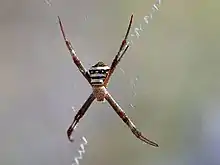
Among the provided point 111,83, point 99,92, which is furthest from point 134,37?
→ point 99,92

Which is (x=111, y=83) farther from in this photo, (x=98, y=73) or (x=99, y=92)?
(x=98, y=73)

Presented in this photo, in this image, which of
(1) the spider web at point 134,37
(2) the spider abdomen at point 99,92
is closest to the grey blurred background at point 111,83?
(1) the spider web at point 134,37

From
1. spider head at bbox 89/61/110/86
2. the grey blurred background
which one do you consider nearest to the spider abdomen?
spider head at bbox 89/61/110/86

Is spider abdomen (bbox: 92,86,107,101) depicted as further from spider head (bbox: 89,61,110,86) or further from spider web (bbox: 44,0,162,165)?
spider web (bbox: 44,0,162,165)
